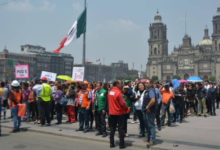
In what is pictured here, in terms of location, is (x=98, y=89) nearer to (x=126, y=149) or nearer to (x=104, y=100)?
(x=104, y=100)

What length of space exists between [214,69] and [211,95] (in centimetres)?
10041

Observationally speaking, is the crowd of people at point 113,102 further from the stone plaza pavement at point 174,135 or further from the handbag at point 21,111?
the stone plaza pavement at point 174,135

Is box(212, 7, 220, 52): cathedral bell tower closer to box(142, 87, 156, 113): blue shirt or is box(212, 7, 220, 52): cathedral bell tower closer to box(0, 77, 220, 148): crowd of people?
box(0, 77, 220, 148): crowd of people

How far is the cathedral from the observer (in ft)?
358

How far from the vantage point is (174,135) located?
29.7 ft

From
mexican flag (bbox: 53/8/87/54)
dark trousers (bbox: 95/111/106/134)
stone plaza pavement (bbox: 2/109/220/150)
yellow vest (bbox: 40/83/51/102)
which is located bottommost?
stone plaza pavement (bbox: 2/109/220/150)

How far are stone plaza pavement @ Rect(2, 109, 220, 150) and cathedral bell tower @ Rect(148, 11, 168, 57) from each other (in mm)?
108860

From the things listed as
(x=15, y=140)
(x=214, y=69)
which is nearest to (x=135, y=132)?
(x=15, y=140)

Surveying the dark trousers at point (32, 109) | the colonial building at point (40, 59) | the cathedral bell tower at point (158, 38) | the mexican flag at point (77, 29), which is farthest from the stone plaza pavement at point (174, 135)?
the cathedral bell tower at point (158, 38)

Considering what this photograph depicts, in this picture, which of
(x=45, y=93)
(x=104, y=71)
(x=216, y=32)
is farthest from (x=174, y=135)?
(x=104, y=71)

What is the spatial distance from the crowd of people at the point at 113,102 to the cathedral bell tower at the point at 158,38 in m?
105

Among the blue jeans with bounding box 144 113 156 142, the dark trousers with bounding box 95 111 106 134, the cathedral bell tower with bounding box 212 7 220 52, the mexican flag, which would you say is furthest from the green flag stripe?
the cathedral bell tower with bounding box 212 7 220 52

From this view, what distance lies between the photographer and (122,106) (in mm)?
7457

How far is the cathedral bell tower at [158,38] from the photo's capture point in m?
117
